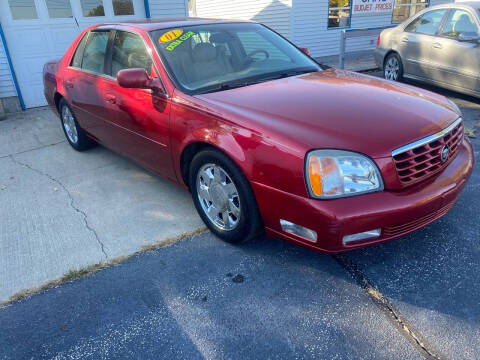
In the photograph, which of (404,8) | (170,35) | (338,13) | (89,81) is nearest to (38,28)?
(89,81)

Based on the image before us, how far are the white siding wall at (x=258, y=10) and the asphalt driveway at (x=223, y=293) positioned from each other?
9.13m

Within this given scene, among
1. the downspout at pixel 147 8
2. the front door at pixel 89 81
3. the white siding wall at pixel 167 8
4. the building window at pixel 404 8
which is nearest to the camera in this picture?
the front door at pixel 89 81

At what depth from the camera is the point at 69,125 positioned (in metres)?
5.08

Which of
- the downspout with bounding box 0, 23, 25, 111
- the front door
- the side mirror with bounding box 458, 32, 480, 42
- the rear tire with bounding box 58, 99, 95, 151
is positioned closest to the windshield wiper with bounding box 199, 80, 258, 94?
the front door

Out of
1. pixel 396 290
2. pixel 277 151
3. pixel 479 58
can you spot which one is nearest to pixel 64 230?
pixel 277 151

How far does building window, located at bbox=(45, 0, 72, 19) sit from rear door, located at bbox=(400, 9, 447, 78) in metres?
6.28

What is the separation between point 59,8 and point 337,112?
22.0 ft

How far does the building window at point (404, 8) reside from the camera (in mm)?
13203

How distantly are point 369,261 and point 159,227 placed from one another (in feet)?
5.58

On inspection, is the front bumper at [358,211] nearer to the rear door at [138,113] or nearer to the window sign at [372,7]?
the rear door at [138,113]

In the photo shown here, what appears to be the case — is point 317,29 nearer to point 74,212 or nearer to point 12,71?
point 12,71

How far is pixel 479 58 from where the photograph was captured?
577 cm

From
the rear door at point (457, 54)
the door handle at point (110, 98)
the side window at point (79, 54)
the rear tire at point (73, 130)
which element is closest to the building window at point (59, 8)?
the rear tire at point (73, 130)

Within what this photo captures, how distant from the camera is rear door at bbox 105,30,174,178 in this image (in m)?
3.23
